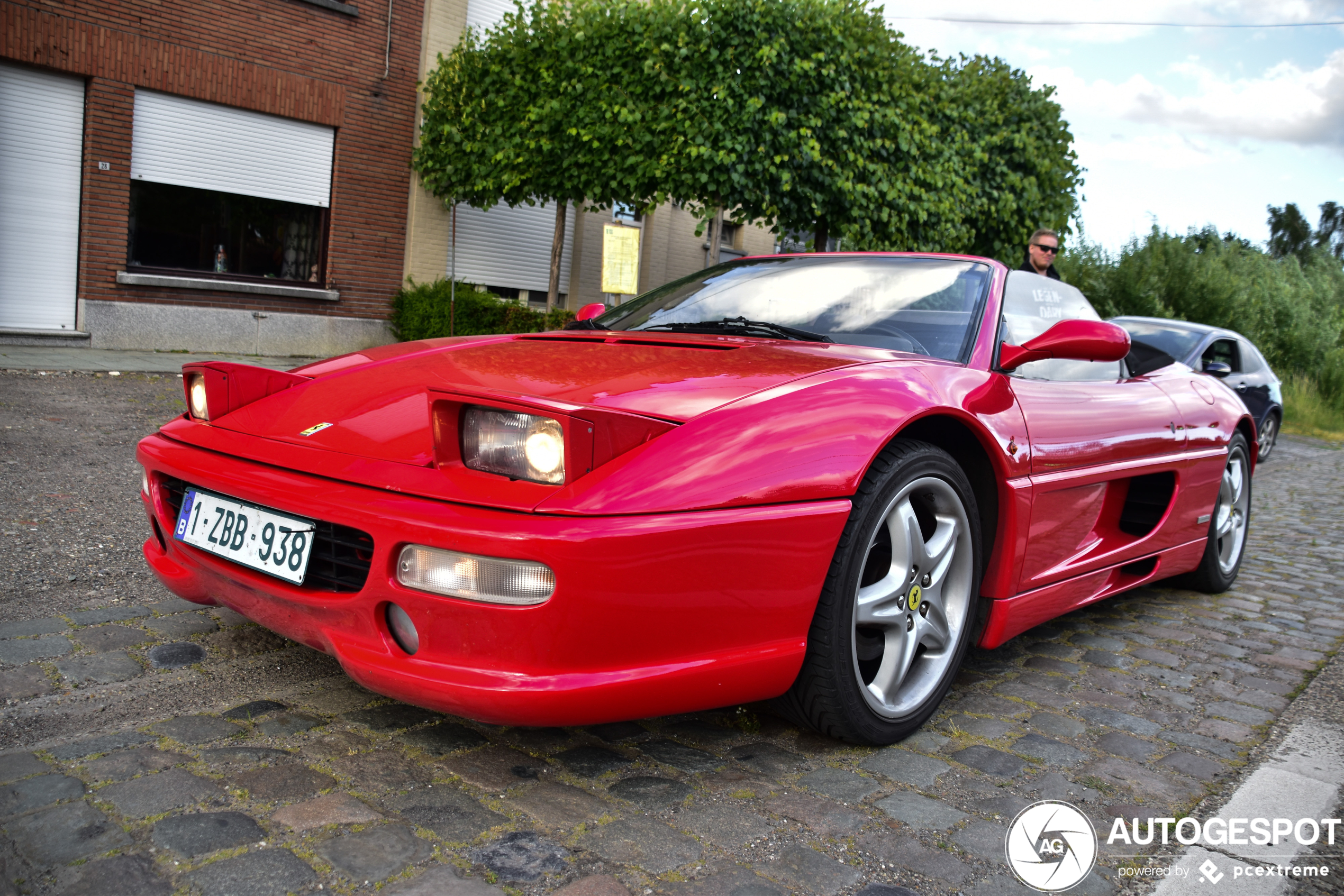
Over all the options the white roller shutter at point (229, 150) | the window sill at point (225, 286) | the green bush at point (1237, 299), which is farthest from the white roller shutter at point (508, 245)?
the green bush at point (1237, 299)

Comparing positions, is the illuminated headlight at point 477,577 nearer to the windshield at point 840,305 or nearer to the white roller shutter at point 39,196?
the windshield at point 840,305

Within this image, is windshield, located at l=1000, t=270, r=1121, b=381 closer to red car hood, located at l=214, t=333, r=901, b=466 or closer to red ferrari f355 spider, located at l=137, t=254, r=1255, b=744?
red ferrari f355 spider, located at l=137, t=254, r=1255, b=744

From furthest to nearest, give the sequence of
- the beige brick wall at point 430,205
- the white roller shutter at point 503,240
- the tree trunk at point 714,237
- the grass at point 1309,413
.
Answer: the tree trunk at point 714,237
the grass at point 1309,413
the white roller shutter at point 503,240
the beige brick wall at point 430,205

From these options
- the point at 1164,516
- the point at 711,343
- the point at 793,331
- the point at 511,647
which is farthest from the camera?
the point at 1164,516

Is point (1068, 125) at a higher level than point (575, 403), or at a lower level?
higher

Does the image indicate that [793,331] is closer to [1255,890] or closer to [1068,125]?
[1255,890]

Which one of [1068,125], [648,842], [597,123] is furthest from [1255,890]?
[1068,125]

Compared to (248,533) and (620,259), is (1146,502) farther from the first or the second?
(620,259)

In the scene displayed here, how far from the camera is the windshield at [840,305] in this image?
272 centimetres

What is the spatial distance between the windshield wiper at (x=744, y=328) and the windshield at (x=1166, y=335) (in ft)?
22.4

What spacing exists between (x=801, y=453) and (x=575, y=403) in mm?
465

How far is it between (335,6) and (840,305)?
1035 cm

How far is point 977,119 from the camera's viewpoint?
37.0ft

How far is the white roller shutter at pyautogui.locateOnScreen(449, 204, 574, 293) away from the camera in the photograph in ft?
43.3
